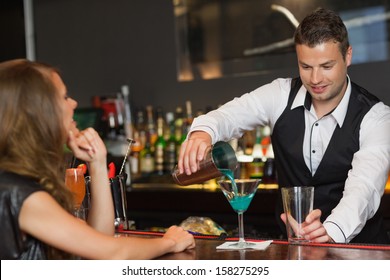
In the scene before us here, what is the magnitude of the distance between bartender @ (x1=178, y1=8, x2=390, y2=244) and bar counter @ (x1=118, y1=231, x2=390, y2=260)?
0.97 feet

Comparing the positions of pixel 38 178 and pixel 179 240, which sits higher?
pixel 38 178

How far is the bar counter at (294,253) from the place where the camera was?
166 centimetres

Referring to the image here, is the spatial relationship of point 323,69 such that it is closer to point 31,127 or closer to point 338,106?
point 338,106

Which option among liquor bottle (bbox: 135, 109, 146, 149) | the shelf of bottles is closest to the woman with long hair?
the shelf of bottles

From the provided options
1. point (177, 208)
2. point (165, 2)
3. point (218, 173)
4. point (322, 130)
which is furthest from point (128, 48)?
point (218, 173)

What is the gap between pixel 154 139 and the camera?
4.45 meters

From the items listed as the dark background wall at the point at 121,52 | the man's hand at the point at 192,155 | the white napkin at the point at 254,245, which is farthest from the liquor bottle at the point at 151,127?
the white napkin at the point at 254,245

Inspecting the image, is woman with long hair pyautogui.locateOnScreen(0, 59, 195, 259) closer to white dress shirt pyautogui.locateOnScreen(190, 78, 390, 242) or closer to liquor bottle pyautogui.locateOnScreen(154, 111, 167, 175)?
white dress shirt pyautogui.locateOnScreen(190, 78, 390, 242)

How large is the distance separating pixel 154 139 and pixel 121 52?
0.82 meters

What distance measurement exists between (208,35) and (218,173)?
274cm

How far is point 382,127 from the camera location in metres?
2.44

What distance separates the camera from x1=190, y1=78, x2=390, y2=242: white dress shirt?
7.06ft

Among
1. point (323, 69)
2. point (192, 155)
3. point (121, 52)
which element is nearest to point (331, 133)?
point (323, 69)

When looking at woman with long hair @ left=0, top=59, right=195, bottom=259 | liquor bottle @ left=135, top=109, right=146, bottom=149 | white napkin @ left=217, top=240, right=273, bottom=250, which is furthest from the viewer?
liquor bottle @ left=135, top=109, right=146, bottom=149
